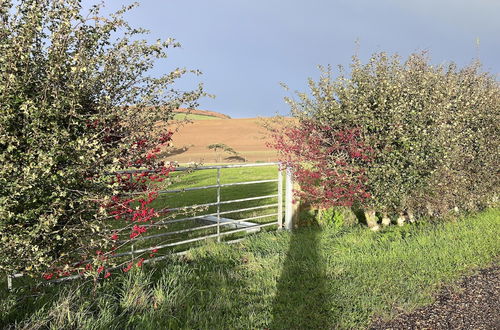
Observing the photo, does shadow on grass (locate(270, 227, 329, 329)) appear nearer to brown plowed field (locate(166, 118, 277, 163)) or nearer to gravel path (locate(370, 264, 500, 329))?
gravel path (locate(370, 264, 500, 329))

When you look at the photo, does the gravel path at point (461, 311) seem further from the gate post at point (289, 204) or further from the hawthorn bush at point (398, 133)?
the gate post at point (289, 204)

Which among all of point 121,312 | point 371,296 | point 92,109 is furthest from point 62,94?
point 371,296

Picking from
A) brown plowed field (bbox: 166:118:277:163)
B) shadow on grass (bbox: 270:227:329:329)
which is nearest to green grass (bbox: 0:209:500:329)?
shadow on grass (bbox: 270:227:329:329)

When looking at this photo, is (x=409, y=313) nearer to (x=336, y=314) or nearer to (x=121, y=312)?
(x=336, y=314)

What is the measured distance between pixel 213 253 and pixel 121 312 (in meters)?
2.46

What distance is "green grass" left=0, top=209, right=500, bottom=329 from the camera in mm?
4434

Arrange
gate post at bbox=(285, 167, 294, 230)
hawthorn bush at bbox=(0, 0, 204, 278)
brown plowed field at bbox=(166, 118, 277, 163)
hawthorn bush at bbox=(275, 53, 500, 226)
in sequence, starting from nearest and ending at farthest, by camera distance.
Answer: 1. hawthorn bush at bbox=(0, 0, 204, 278)
2. hawthorn bush at bbox=(275, 53, 500, 226)
3. gate post at bbox=(285, 167, 294, 230)
4. brown plowed field at bbox=(166, 118, 277, 163)

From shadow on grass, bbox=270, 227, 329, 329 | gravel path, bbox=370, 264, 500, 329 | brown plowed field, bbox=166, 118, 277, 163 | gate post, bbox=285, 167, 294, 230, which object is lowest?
gravel path, bbox=370, 264, 500, 329

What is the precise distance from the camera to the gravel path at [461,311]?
4582mm

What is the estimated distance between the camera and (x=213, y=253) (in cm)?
692

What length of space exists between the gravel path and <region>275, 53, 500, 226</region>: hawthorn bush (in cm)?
293

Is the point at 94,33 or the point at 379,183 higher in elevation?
the point at 94,33

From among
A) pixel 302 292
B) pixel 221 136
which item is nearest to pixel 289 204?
pixel 302 292

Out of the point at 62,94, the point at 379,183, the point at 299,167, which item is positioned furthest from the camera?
the point at 299,167
